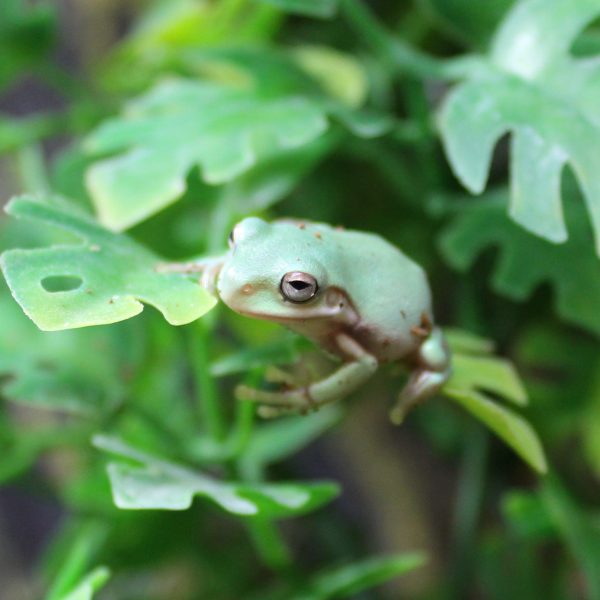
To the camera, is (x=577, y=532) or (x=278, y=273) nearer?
(x=278, y=273)

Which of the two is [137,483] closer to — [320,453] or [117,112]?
[117,112]

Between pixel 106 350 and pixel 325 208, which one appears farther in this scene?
pixel 325 208

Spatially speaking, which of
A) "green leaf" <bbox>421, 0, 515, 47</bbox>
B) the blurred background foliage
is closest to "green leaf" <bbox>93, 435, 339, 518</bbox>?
the blurred background foliage

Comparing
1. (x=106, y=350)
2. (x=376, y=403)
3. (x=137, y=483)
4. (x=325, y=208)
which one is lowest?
(x=376, y=403)

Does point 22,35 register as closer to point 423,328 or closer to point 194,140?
point 194,140

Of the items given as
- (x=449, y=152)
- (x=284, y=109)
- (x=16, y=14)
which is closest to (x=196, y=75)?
(x=16, y=14)

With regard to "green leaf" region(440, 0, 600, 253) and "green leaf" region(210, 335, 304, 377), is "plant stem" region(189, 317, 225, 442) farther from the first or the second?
"green leaf" region(440, 0, 600, 253)

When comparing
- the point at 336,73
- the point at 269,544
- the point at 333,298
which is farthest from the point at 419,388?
the point at 336,73
